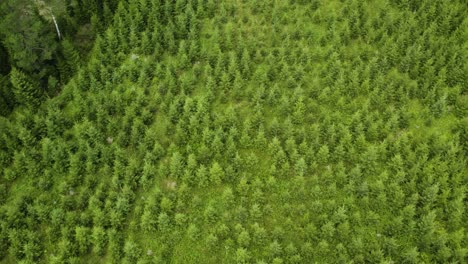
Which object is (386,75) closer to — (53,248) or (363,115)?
(363,115)

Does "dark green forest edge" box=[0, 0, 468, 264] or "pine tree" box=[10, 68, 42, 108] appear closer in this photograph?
"dark green forest edge" box=[0, 0, 468, 264]

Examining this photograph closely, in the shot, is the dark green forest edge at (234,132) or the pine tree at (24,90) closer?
the dark green forest edge at (234,132)

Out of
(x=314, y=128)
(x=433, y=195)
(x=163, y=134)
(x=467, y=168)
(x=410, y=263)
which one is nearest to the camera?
(x=410, y=263)

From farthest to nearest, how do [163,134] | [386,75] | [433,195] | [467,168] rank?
1. [386,75]
2. [163,134]
3. [467,168]
4. [433,195]

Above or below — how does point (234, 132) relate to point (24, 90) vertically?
below

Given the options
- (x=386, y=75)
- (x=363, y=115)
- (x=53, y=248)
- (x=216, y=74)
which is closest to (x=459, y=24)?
(x=386, y=75)

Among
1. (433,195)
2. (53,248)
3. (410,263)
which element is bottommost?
(53,248)

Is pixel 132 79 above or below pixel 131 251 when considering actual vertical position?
above

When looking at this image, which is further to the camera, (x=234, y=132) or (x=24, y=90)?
(x=24, y=90)
